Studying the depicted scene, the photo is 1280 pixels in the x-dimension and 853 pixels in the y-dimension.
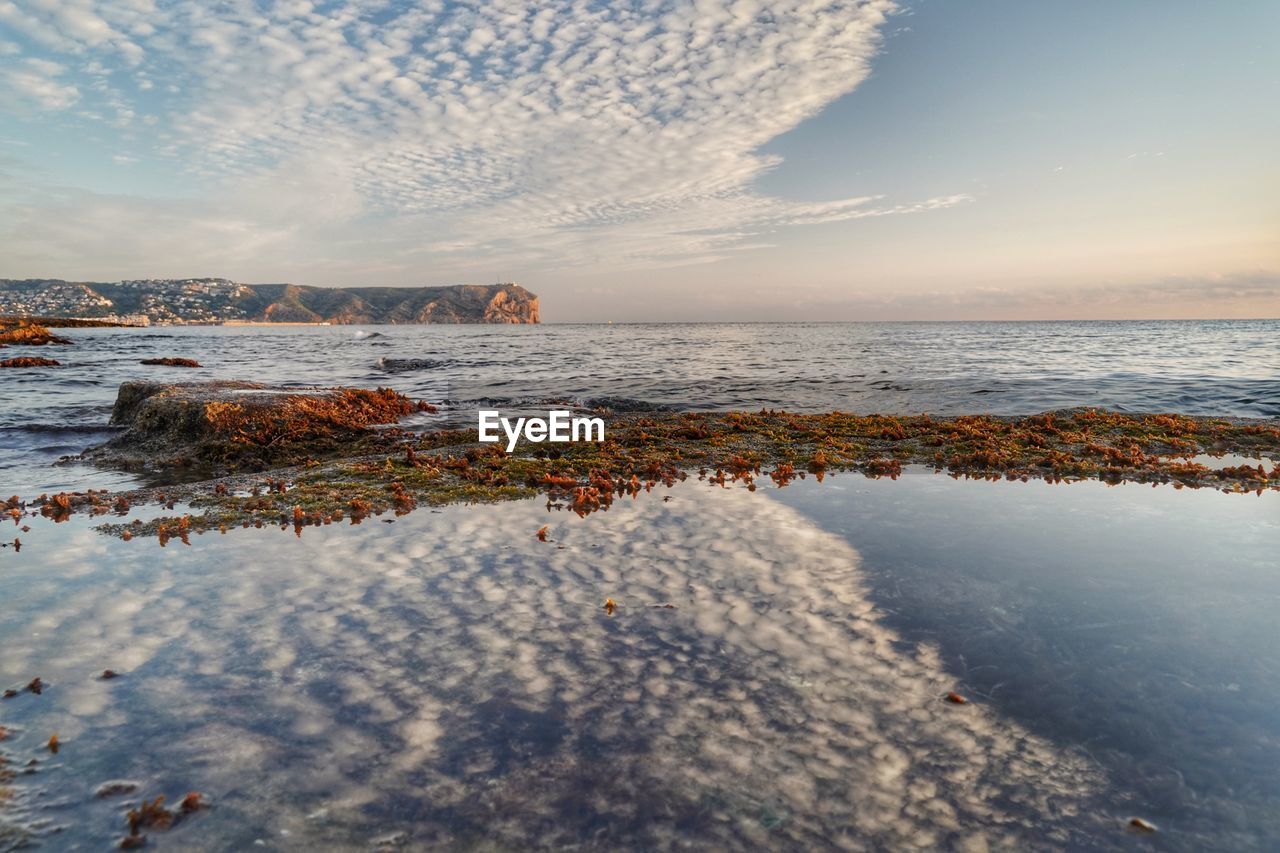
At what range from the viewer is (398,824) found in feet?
13.4

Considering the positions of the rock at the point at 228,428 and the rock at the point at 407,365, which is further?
the rock at the point at 407,365

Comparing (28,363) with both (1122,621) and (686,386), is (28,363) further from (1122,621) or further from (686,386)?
(1122,621)

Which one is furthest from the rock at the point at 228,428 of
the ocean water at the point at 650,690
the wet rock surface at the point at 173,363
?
the wet rock surface at the point at 173,363

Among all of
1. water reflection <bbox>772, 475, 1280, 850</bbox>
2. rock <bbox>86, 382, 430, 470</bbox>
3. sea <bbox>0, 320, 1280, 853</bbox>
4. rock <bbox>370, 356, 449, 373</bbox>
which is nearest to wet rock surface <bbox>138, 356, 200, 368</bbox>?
rock <bbox>370, 356, 449, 373</bbox>

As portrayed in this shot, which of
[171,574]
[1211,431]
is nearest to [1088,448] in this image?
[1211,431]

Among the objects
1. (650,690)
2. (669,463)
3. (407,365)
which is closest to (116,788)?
(650,690)

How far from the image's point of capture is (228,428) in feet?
55.4

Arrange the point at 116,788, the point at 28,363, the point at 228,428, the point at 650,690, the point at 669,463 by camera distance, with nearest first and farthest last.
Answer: the point at 116,788 → the point at 650,690 → the point at 669,463 → the point at 228,428 → the point at 28,363

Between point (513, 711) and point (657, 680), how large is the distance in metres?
1.34

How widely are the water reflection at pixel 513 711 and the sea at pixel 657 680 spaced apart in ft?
0.10

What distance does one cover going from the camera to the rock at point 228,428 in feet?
52.7

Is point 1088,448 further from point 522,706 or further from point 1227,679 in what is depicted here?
point 522,706

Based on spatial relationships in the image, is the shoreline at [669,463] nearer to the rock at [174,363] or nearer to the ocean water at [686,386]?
the ocean water at [686,386]

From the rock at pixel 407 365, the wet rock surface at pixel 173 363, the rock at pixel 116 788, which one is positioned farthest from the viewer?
the rock at pixel 407 365
